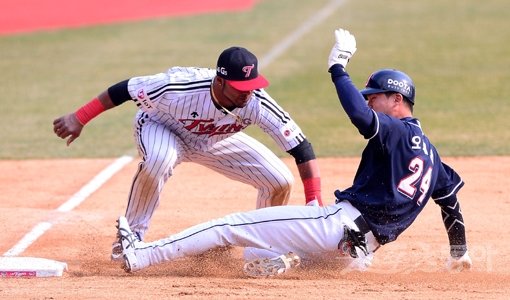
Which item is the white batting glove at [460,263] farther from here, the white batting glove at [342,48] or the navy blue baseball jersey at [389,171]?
the white batting glove at [342,48]

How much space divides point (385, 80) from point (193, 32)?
1369cm

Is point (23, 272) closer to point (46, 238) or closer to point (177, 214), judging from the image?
point (46, 238)

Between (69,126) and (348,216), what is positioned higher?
(69,126)

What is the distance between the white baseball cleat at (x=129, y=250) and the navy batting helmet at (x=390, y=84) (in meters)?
1.71

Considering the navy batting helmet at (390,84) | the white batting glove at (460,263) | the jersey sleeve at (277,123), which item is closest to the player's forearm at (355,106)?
the navy batting helmet at (390,84)

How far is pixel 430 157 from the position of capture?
20.4ft

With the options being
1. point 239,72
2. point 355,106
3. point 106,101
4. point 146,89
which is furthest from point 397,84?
point 106,101

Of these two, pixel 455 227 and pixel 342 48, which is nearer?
pixel 342 48

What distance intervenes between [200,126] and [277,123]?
1.73ft

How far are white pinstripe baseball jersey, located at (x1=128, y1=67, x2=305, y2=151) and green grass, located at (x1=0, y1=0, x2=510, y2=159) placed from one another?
3983mm

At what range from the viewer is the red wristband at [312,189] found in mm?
6676

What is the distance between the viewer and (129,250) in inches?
244

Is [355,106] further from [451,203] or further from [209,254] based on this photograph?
[209,254]

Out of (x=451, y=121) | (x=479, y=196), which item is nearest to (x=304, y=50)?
(x=451, y=121)
